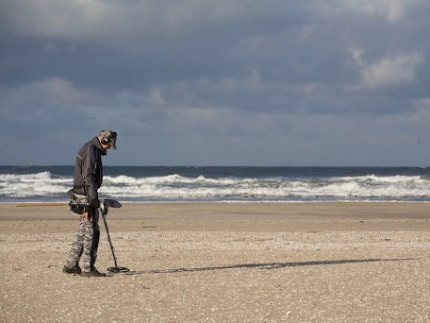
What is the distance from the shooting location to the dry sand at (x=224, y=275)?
22.1ft

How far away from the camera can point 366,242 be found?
1371 centimetres

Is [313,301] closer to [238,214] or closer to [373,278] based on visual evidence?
[373,278]

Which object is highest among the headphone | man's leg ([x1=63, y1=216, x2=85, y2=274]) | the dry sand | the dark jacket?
the headphone

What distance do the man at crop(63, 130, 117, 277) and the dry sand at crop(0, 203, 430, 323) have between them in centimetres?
27

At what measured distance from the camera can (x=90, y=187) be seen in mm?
8562

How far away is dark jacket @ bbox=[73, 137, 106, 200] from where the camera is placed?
28.1ft

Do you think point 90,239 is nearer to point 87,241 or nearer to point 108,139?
point 87,241

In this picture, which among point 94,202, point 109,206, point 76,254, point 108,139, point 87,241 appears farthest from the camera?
point 109,206

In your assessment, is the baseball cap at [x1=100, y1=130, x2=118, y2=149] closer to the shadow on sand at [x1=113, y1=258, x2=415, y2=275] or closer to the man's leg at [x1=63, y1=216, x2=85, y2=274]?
the man's leg at [x1=63, y1=216, x2=85, y2=274]

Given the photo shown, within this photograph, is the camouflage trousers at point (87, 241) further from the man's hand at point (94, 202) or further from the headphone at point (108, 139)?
the headphone at point (108, 139)

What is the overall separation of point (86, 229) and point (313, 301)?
311 centimetres

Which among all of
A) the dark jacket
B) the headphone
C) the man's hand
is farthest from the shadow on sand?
the headphone

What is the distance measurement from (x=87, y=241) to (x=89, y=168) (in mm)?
949

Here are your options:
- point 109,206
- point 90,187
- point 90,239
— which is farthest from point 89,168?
point 90,239
